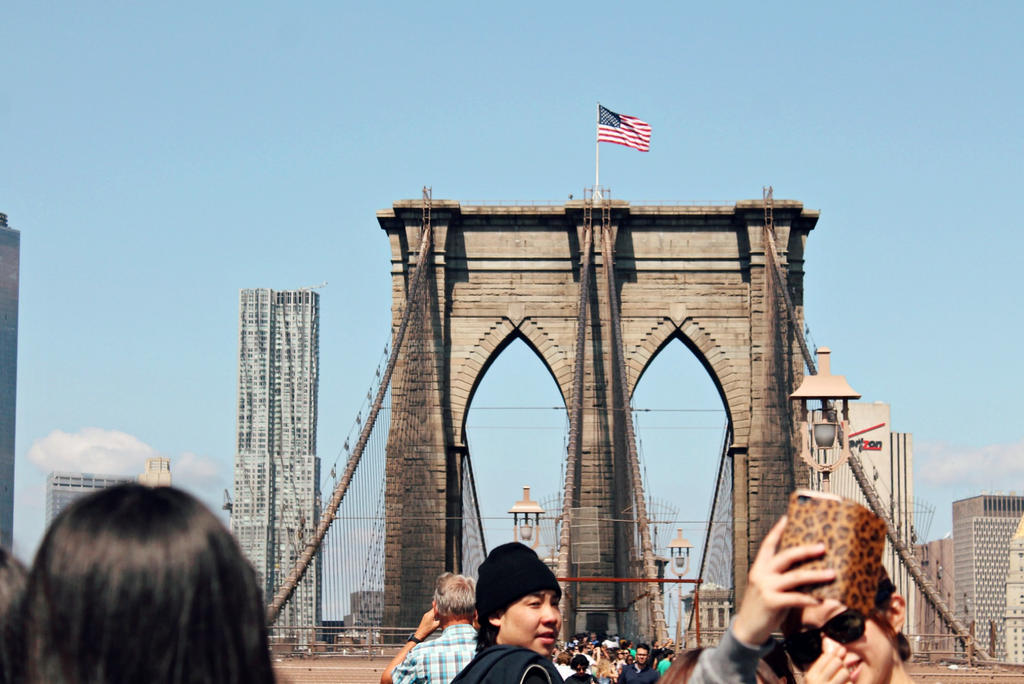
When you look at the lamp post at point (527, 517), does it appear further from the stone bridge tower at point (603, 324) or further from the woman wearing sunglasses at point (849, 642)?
the woman wearing sunglasses at point (849, 642)

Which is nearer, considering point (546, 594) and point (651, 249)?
point (546, 594)

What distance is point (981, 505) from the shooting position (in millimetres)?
175000

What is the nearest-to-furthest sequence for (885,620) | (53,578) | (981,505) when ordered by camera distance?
(53,578) → (885,620) → (981,505)

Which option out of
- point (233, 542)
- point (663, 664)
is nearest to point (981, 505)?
point (663, 664)

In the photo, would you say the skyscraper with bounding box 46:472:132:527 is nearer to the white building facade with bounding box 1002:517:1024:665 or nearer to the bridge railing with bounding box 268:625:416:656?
the bridge railing with bounding box 268:625:416:656

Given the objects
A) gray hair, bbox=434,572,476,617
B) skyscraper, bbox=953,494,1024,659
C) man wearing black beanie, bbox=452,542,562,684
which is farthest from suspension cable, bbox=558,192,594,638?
skyscraper, bbox=953,494,1024,659

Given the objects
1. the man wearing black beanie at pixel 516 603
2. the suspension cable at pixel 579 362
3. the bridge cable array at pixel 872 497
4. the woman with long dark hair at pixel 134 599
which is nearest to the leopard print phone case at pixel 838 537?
the woman with long dark hair at pixel 134 599

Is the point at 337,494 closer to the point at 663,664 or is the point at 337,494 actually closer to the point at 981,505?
the point at 663,664

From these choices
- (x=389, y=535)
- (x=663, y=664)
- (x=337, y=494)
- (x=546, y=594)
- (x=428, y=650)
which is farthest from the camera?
(x=389, y=535)

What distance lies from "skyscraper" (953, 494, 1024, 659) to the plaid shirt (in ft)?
546

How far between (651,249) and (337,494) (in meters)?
9.98

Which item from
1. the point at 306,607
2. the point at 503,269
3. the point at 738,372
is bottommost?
the point at 306,607

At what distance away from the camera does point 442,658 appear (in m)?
5.27

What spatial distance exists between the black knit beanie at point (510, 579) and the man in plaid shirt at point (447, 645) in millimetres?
652
